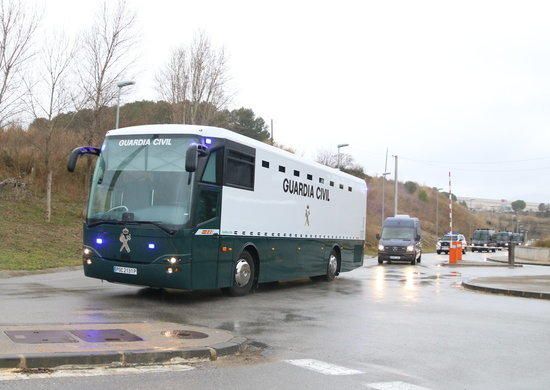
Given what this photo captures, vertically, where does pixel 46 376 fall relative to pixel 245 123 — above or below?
below

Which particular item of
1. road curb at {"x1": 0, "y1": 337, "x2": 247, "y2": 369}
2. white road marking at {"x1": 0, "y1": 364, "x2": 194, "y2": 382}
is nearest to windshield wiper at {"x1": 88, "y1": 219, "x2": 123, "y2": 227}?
road curb at {"x1": 0, "y1": 337, "x2": 247, "y2": 369}

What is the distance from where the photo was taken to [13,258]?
1930 cm

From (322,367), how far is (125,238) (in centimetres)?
583

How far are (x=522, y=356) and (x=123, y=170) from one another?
26.3 ft

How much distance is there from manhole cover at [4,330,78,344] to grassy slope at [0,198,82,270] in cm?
1046

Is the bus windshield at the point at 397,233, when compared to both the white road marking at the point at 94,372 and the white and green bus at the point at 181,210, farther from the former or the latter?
the white road marking at the point at 94,372

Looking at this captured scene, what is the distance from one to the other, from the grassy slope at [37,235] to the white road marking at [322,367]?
1277 cm

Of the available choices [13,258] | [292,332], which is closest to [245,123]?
[13,258]

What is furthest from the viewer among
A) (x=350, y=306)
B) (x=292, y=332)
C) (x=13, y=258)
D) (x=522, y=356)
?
(x=13, y=258)

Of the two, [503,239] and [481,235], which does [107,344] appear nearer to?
[481,235]

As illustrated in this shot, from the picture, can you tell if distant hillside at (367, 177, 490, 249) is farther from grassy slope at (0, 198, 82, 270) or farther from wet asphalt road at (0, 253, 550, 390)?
wet asphalt road at (0, 253, 550, 390)

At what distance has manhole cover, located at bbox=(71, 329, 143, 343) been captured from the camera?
7.49 metres

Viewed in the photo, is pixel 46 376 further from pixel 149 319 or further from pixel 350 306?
pixel 350 306

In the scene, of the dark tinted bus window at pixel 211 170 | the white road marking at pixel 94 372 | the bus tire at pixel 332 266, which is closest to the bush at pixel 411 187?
the bus tire at pixel 332 266
